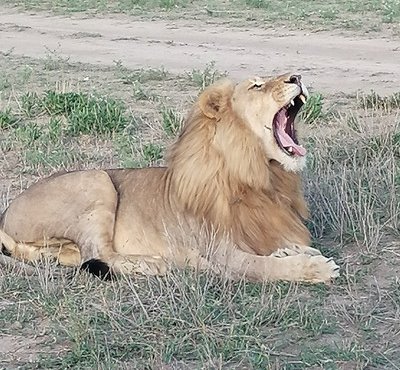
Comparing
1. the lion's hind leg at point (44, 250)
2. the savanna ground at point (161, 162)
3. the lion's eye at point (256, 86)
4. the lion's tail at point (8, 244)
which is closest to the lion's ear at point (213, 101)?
the lion's eye at point (256, 86)

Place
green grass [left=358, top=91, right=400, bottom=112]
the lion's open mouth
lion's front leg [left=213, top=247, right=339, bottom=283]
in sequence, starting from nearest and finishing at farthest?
lion's front leg [left=213, top=247, right=339, bottom=283] < the lion's open mouth < green grass [left=358, top=91, right=400, bottom=112]

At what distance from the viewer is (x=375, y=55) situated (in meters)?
13.7

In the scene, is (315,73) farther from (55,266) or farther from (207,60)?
(55,266)

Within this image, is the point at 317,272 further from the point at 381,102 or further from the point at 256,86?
the point at 381,102

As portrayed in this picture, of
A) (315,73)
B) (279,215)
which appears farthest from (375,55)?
(279,215)

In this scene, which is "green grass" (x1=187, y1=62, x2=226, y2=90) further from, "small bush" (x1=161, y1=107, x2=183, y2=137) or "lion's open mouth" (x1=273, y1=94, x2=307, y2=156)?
"lion's open mouth" (x1=273, y1=94, x2=307, y2=156)

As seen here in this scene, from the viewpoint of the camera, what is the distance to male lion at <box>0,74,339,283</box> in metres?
5.31

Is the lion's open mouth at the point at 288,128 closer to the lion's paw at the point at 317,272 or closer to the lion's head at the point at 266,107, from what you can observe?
the lion's head at the point at 266,107

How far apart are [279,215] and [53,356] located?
5.16 ft

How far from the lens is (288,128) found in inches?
220

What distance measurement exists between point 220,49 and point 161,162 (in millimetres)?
7553

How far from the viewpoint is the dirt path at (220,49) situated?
41.3ft

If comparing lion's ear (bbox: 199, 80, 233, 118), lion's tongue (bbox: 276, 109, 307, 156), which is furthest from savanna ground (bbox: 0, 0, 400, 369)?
lion's ear (bbox: 199, 80, 233, 118)

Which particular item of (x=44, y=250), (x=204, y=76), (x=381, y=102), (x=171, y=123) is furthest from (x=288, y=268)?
(x=204, y=76)
